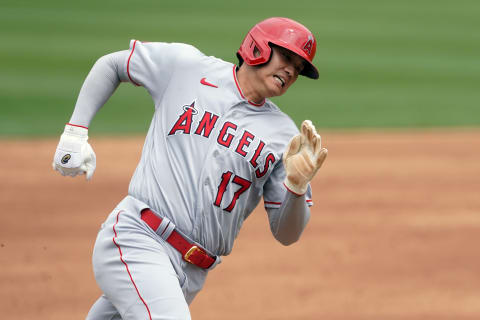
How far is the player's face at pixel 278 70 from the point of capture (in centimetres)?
397

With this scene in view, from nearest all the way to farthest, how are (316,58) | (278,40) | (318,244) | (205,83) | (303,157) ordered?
(303,157), (278,40), (205,83), (318,244), (316,58)

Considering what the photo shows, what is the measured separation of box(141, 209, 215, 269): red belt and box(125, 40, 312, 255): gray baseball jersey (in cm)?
5

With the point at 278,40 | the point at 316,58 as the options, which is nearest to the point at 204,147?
the point at 278,40

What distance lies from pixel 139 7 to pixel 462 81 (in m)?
8.21

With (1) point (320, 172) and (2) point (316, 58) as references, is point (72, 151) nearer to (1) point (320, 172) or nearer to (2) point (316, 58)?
(1) point (320, 172)

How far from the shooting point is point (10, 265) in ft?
22.4

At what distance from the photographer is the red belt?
12.5 feet

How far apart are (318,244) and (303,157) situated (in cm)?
409

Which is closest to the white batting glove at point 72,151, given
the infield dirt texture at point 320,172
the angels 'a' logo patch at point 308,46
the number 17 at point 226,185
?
the number 17 at point 226,185

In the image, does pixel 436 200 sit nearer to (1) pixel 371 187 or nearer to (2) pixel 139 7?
(1) pixel 371 187

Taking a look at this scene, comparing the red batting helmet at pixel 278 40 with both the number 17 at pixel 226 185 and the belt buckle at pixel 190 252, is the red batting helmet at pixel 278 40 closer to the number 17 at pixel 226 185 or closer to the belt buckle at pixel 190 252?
the number 17 at pixel 226 185

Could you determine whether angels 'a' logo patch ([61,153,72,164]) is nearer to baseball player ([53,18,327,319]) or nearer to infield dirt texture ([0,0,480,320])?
baseball player ([53,18,327,319])

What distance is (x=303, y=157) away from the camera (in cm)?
364

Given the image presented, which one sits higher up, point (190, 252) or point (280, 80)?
point (280, 80)
